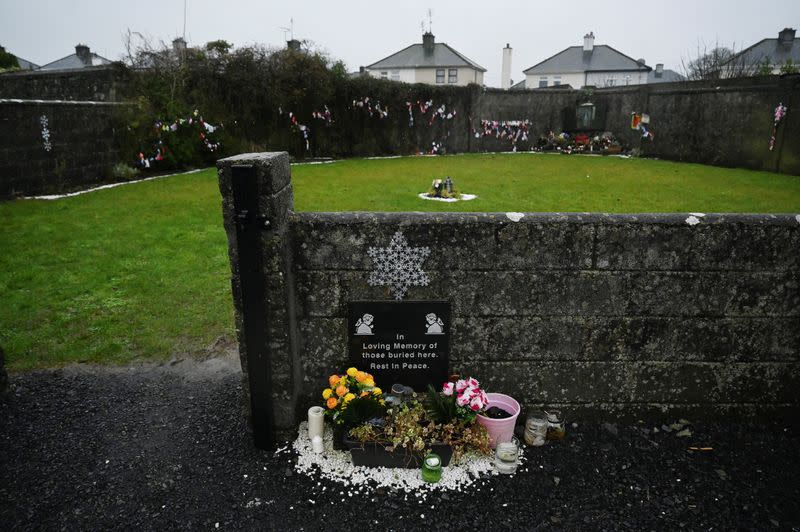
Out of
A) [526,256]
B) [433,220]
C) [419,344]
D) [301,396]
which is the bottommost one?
[301,396]

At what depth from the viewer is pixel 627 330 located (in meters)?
4.10

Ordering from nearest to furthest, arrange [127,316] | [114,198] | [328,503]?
[328,503] → [127,316] → [114,198]

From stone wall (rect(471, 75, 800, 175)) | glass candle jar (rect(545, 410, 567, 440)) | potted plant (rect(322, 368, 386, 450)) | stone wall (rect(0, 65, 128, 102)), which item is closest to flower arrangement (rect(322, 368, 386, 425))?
potted plant (rect(322, 368, 386, 450))

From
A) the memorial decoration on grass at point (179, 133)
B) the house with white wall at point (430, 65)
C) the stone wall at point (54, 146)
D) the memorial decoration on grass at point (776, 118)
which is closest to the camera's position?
the stone wall at point (54, 146)

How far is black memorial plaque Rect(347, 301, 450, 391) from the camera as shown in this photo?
4.02 m

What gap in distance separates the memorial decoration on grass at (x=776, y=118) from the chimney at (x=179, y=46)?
2360 cm

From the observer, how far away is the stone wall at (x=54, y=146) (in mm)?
13078

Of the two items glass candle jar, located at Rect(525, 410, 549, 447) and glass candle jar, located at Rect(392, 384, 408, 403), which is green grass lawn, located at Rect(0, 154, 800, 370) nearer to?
glass candle jar, located at Rect(392, 384, 408, 403)

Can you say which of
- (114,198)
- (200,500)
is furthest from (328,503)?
(114,198)

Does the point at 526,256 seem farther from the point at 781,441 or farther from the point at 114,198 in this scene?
the point at 114,198

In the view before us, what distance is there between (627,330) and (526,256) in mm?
1052

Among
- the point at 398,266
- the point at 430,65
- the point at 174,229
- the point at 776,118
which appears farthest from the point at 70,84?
the point at 430,65

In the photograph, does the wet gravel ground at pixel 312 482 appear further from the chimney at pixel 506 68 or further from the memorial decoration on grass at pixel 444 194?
the chimney at pixel 506 68

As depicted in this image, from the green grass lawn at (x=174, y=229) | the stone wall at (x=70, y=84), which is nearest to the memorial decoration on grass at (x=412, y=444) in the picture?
the green grass lawn at (x=174, y=229)
